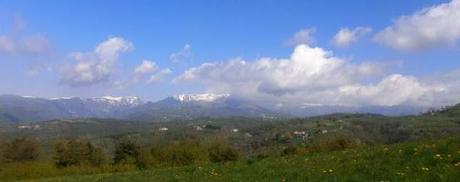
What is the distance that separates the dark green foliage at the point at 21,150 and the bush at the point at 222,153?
54999mm

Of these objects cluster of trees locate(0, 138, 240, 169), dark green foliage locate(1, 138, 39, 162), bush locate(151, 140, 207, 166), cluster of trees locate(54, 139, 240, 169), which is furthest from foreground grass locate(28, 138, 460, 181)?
dark green foliage locate(1, 138, 39, 162)

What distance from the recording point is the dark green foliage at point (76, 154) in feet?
324

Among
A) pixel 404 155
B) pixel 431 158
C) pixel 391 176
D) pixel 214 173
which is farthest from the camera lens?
pixel 214 173

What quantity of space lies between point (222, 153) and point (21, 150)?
64713mm

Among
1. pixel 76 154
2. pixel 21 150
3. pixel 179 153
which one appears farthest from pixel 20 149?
pixel 179 153

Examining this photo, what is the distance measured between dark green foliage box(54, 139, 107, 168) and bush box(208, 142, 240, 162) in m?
18.7

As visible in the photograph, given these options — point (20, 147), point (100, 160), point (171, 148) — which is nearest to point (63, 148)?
point (100, 160)

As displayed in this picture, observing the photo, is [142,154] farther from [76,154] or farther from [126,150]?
[76,154]

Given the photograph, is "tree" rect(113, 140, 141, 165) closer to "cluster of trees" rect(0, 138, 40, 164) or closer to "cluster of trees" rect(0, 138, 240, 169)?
"cluster of trees" rect(0, 138, 240, 169)

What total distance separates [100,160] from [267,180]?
294 ft

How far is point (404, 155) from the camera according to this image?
24.7 metres

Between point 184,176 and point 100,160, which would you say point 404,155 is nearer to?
point 184,176

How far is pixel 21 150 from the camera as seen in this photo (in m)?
135

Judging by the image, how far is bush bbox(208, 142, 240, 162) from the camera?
87.1 meters
